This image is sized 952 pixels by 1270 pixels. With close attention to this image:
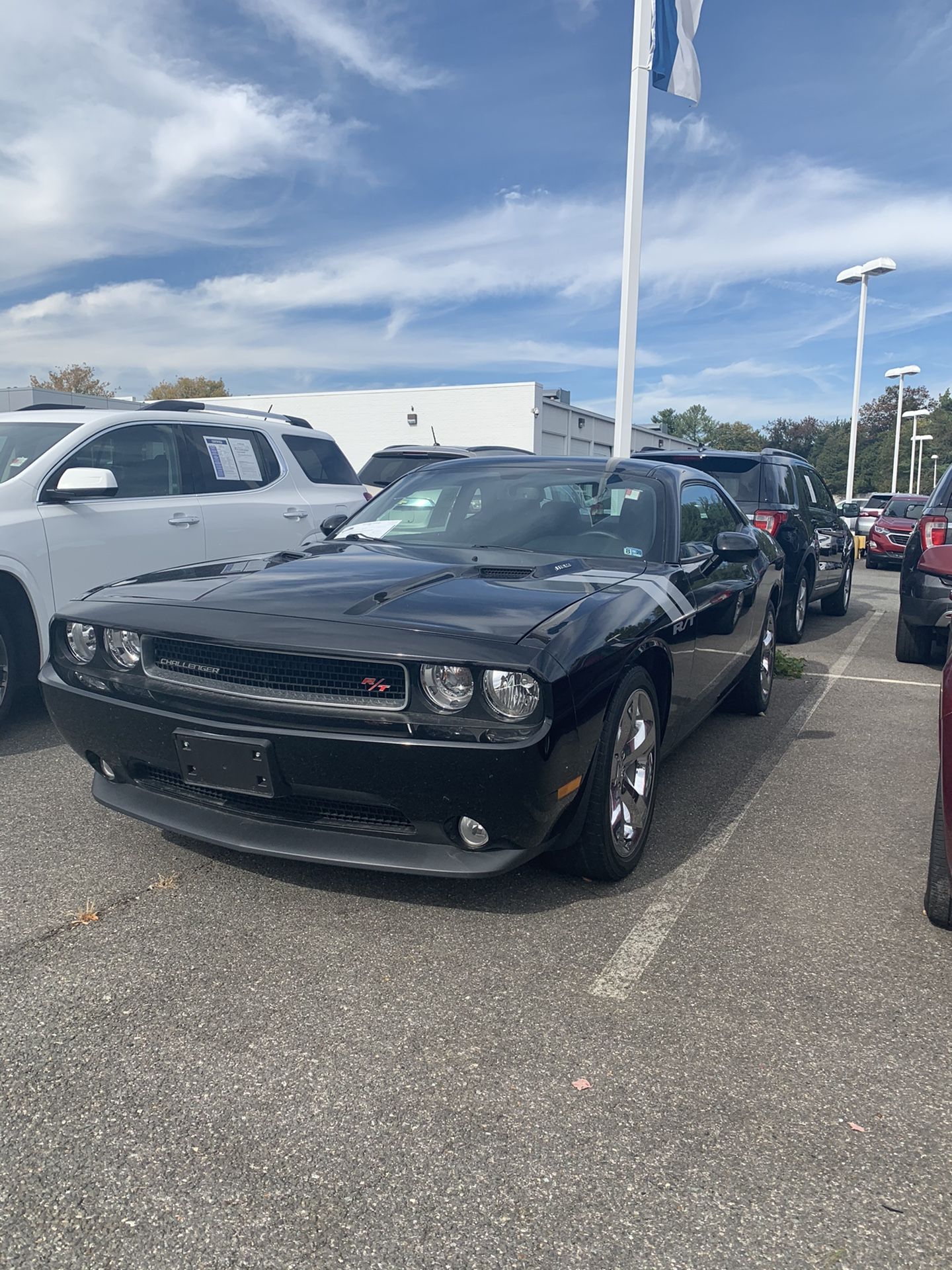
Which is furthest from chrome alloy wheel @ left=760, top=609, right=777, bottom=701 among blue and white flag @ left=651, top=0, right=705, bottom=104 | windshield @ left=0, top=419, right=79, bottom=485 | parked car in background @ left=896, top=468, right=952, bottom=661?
blue and white flag @ left=651, top=0, right=705, bottom=104

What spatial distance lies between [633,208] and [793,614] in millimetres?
4566

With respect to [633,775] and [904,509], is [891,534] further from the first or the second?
[633,775]

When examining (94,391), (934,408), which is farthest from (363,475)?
(934,408)

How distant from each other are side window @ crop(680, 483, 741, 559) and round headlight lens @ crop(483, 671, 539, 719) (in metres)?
1.80

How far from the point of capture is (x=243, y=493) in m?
6.70

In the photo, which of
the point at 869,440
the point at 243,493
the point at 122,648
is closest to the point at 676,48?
the point at 243,493

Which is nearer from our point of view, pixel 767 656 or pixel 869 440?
pixel 767 656

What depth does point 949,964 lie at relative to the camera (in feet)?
9.78

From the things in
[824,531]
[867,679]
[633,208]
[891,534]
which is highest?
[633,208]

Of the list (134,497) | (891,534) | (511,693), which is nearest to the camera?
(511,693)

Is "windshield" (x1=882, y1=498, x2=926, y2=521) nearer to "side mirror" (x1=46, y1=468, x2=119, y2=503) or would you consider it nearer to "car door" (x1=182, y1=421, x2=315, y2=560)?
"car door" (x1=182, y1=421, x2=315, y2=560)

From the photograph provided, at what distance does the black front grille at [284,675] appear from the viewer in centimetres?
289

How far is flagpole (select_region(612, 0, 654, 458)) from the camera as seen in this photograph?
1032 cm

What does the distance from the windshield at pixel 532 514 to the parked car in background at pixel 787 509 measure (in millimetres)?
3898
